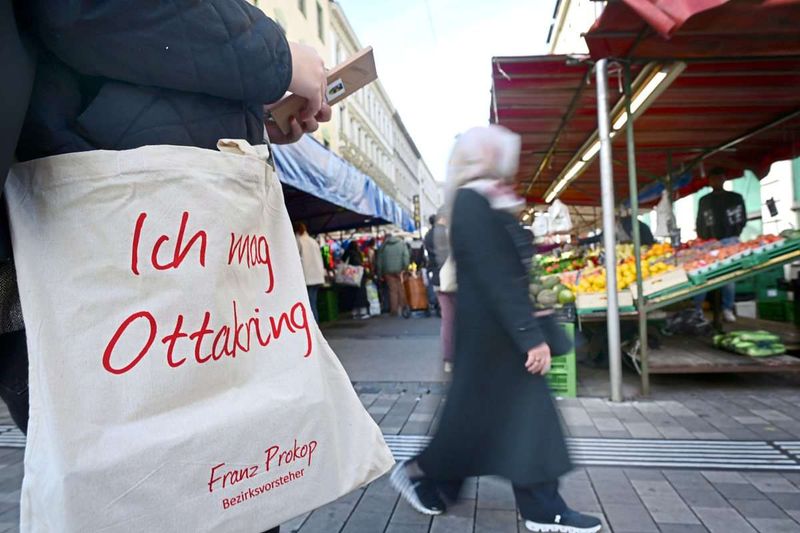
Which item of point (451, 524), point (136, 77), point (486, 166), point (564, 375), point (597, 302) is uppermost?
point (486, 166)

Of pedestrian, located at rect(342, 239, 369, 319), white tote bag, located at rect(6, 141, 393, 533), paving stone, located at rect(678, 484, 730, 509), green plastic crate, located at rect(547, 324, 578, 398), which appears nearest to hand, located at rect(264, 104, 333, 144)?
white tote bag, located at rect(6, 141, 393, 533)

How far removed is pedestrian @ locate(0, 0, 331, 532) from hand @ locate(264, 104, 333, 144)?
0.20 meters

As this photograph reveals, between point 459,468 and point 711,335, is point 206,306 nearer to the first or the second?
point 459,468

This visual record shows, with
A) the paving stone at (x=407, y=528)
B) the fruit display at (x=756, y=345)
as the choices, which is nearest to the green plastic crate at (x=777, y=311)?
the fruit display at (x=756, y=345)

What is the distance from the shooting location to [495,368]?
2.33 meters

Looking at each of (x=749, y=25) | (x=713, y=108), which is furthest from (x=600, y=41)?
(x=713, y=108)

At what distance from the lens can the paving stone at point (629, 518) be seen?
7.45 feet

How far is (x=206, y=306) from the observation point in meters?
0.85

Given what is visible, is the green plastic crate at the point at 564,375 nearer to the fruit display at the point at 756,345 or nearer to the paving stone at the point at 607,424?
the paving stone at the point at 607,424

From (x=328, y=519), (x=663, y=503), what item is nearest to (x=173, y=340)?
(x=328, y=519)

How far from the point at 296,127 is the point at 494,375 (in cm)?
148

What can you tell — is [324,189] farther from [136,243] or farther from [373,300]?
[373,300]

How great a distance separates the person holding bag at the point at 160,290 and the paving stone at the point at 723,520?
2050 mm

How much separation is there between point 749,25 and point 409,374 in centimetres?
411
